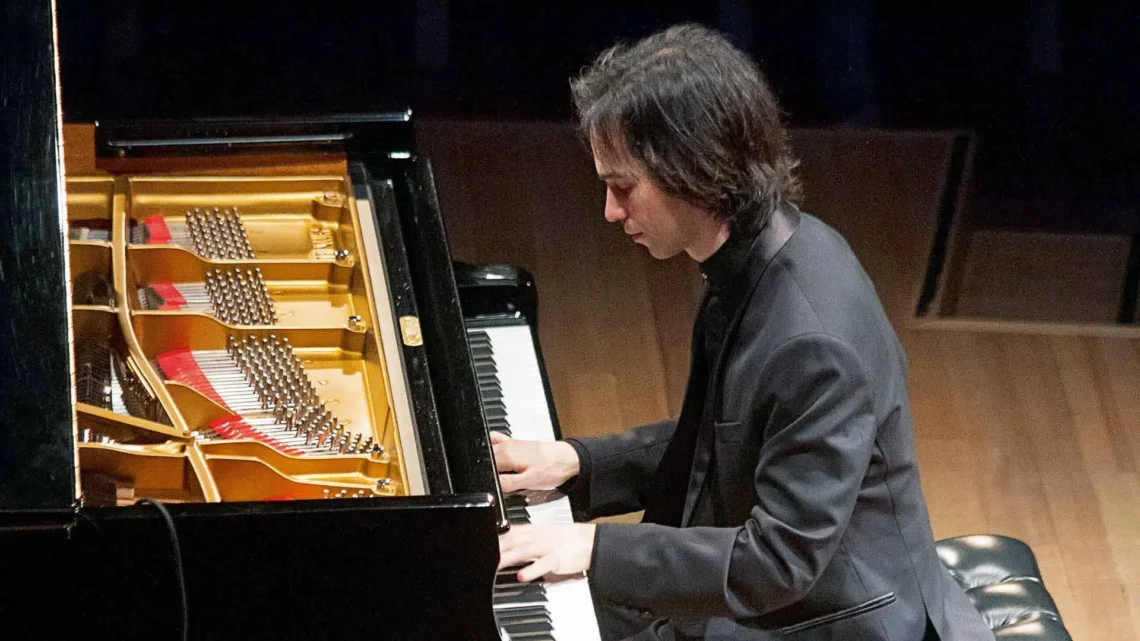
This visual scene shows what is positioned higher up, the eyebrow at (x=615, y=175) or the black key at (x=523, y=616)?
the eyebrow at (x=615, y=175)

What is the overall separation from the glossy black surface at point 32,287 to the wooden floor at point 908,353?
2.05 metres

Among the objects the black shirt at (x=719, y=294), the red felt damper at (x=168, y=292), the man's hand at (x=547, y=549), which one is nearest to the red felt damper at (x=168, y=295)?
the red felt damper at (x=168, y=292)

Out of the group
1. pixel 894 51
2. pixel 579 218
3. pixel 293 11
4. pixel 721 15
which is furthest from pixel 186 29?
pixel 894 51

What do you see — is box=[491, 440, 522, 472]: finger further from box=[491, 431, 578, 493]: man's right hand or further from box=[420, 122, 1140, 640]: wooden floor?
box=[420, 122, 1140, 640]: wooden floor

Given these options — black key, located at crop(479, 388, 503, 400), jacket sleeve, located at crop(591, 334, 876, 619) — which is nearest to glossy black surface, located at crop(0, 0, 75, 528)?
jacket sleeve, located at crop(591, 334, 876, 619)

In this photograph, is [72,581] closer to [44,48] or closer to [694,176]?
[44,48]

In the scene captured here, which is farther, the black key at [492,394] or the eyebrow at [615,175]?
the black key at [492,394]

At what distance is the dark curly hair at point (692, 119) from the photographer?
5.74 ft

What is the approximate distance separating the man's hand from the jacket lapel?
7.1 inches

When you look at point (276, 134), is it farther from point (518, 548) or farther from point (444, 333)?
point (518, 548)

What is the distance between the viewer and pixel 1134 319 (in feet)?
13.8

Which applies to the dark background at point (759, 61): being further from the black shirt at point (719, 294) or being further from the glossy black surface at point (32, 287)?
the black shirt at point (719, 294)

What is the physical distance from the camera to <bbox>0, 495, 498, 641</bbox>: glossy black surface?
156cm

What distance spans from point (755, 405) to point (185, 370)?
38.5 inches
